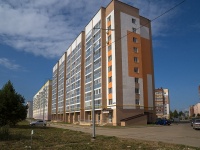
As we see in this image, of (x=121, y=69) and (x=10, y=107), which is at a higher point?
(x=121, y=69)

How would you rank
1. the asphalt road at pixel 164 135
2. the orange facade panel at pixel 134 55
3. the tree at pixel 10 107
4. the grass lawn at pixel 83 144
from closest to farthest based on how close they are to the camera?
1. the grass lawn at pixel 83 144
2. the asphalt road at pixel 164 135
3. the tree at pixel 10 107
4. the orange facade panel at pixel 134 55

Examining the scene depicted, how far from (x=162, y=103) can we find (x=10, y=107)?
10509cm

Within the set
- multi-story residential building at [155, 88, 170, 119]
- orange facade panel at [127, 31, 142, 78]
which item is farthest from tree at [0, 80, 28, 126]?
multi-story residential building at [155, 88, 170, 119]

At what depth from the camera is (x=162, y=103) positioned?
436 feet

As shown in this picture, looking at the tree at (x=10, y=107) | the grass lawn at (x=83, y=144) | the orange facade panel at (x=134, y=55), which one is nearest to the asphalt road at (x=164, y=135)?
the grass lawn at (x=83, y=144)

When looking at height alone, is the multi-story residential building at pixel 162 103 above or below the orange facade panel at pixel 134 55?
below

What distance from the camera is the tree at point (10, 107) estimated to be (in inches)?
1534

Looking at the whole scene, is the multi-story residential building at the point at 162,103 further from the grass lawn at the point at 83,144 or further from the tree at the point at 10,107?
the grass lawn at the point at 83,144

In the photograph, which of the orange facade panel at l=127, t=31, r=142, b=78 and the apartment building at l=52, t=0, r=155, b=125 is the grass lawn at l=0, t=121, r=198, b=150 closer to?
the apartment building at l=52, t=0, r=155, b=125

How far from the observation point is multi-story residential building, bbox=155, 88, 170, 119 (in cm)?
12888

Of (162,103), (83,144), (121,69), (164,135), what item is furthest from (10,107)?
(162,103)

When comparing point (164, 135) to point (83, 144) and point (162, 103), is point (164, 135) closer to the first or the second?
point (83, 144)

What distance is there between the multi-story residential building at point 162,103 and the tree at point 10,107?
94065 mm

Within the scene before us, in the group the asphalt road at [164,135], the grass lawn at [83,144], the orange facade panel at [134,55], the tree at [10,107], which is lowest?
the asphalt road at [164,135]
